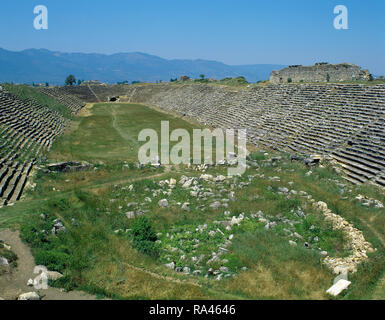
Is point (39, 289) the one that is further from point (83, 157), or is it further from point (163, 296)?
point (83, 157)

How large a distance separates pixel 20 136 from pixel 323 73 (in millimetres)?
38412

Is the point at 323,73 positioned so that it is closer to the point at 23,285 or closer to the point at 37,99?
the point at 37,99

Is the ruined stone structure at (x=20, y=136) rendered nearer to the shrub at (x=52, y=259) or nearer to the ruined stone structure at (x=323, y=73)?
the shrub at (x=52, y=259)

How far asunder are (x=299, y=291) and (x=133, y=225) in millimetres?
6527

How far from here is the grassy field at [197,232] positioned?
863 cm

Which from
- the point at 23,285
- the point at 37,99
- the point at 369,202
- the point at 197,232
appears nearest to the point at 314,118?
the point at 369,202

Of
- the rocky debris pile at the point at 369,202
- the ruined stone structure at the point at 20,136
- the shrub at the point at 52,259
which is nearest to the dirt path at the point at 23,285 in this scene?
Answer: the shrub at the point at 52,259

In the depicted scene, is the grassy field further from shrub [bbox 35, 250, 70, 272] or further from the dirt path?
the dirt path

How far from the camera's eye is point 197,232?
39.3 feet

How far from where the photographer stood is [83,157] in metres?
23.8

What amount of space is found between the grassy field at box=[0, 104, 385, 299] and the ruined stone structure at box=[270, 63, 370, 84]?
85.0ft

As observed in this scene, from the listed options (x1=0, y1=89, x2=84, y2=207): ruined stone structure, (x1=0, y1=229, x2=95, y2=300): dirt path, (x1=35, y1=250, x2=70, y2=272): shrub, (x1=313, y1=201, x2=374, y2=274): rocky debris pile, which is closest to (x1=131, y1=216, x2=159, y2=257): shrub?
(x1=35, y1=250, x2=70, y2=272): shrub

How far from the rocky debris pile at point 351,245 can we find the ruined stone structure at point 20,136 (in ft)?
46.2
